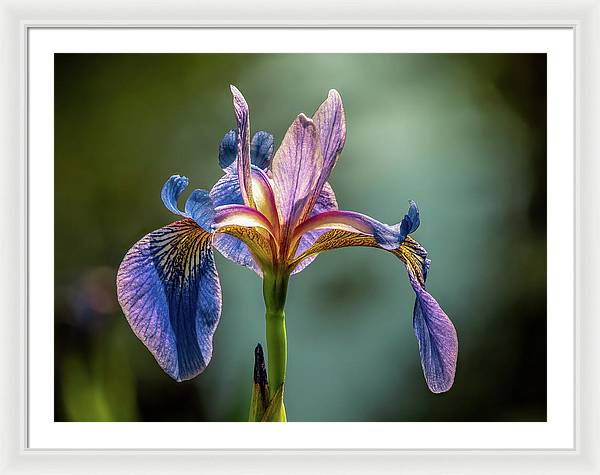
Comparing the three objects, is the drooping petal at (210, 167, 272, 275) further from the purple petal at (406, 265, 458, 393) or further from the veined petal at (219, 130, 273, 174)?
the purple petal at (406, 265, 458, 393)

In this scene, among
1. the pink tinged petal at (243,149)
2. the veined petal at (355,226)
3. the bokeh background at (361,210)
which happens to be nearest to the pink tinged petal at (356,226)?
the veined petal at (355,226)

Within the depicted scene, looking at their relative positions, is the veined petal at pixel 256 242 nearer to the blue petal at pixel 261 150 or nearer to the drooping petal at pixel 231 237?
the drooping petal at pixel 231 237

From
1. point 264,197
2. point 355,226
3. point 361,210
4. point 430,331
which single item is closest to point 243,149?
point 264,197

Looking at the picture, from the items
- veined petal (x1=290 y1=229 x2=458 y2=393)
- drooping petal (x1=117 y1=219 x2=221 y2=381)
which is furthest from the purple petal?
drooping petal (x1=117 y1=219 x2=221 y2=381)
